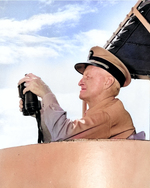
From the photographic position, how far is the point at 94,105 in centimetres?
247

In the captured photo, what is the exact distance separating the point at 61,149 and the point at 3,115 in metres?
0.52

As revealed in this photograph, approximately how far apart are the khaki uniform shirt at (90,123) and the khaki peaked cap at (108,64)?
179 millimetres

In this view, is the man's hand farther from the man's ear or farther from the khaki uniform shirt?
the man's ear

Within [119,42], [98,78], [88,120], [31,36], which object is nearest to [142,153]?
[88,120]

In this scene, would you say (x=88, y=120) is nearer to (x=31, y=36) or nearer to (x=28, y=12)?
(x=31, y=36)

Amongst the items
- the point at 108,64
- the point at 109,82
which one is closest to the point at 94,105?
the point at 109,82

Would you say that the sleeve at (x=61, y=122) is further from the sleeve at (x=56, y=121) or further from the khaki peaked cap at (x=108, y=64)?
the khaki peaked cap at (x=108, y=64)

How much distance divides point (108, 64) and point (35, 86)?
1.54 feet

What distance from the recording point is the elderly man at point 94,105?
229 cm

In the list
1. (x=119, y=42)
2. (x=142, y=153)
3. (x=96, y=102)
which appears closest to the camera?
(x=142, y=153)

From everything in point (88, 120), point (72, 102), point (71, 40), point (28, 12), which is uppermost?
point (28, 12)

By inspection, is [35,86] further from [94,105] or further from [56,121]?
[94,105]

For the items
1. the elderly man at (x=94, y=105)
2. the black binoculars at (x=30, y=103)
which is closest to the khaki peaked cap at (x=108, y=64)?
the elderly man at (x=94, y=105)

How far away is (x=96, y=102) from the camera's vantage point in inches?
97.4
